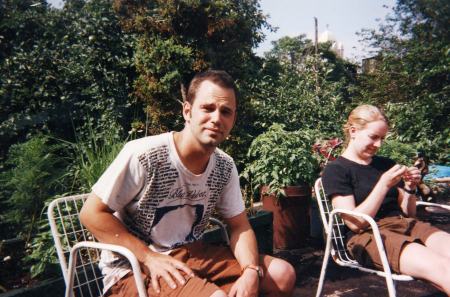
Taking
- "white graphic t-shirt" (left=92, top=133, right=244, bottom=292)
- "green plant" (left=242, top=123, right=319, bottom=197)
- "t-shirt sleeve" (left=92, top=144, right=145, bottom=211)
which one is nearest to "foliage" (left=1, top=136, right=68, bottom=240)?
"white graphic t-shirt" (left=92, top=133, right=244, bottom=292)

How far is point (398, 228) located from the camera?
221 centimetres

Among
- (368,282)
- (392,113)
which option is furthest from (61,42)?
(392,113)

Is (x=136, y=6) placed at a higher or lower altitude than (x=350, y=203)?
higher

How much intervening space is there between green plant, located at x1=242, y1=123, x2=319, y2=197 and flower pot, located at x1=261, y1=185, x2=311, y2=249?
0.09 meters

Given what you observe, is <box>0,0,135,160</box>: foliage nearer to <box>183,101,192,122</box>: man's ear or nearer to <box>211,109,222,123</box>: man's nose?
<box>183,101,192,122</box>: man's ear

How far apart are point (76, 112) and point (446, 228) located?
4890mm

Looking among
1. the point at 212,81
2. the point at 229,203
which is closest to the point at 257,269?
the point at 229,203

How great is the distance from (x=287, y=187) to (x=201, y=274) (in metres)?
2.22

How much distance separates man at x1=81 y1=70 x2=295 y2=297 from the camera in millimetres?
1490

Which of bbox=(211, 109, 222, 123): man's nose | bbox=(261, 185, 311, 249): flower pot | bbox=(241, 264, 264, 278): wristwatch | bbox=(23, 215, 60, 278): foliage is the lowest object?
bbox=(261, 185, 311, 249): flower pot

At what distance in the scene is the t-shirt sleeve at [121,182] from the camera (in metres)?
1.50

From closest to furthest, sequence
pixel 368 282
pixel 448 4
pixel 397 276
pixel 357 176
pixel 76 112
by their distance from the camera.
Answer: pixel 397 276 < pixel 357 176 < pixel 368 282 < pixel 76 112 < pixel 448 4

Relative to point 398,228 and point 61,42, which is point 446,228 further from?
point 61,42

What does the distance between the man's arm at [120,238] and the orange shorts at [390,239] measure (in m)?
1.15
